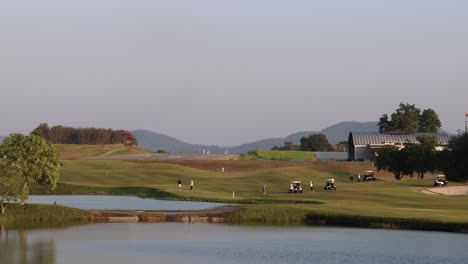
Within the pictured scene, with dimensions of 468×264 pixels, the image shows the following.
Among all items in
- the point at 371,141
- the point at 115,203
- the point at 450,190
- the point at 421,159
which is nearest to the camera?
the point at 115,203

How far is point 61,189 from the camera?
319ft

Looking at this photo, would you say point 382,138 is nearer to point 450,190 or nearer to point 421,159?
point 421,159

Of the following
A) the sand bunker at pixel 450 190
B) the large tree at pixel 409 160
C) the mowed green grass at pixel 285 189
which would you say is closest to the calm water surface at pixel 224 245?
the mowed green grass at pixel 285 189

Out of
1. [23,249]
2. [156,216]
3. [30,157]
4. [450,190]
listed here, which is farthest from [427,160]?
[23,249]

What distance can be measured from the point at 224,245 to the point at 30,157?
18.9 meters

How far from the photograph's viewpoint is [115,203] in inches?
3155

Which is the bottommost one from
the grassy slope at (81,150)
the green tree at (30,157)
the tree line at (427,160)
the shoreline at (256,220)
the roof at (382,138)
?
the shoreline at (256,220)

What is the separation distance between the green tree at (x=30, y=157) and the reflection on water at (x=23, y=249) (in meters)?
8.04

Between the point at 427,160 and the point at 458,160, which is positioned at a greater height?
the point at 427,160

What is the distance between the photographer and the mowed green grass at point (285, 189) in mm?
67688

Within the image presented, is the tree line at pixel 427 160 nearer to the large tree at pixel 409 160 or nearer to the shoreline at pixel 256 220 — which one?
the large tree at pixel 409 160

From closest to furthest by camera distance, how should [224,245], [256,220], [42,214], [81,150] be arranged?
[224,245] → [42,214] → [256,220] → [81,150]

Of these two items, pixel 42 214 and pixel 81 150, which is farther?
pixel 81 150

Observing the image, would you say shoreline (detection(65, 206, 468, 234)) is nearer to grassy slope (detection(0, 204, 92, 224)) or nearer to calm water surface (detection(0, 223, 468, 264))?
grassy slope (detection(0, 204, 92, 224))
